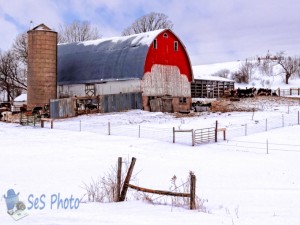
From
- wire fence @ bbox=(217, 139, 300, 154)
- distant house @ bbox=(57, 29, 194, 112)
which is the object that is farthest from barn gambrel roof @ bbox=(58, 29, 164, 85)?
wire fence @ bbox=(217, 139, 300, 154)

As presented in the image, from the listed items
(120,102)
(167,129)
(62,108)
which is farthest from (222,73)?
(167,129)

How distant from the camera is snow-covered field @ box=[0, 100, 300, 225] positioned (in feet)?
29.3

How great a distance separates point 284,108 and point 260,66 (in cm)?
7801

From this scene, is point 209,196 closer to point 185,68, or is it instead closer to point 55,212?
point 55,212

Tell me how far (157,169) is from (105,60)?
30.4 meters

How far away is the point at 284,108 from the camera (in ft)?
146

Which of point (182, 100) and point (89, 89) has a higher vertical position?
point (89, 89)

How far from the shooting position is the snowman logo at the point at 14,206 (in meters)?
8.59

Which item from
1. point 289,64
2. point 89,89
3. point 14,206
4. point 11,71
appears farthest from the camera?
point 289,64

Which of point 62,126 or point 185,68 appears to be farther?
point 185,68

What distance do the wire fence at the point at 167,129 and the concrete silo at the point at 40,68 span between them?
11162 millimetres

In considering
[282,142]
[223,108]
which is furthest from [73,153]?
[223,108]

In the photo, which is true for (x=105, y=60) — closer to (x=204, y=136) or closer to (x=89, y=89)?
(x=89, y=89)

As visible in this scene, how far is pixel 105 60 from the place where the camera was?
46812 millimetres
